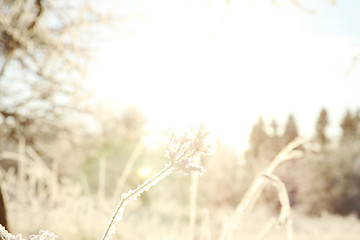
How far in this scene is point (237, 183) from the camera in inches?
561

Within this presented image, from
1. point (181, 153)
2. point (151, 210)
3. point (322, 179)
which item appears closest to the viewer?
point (181, 153)

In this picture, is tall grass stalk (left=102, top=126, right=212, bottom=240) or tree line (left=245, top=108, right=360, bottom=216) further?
tree line (left=245, top=108, right=360, bottom=216)

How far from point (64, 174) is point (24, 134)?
636 cm

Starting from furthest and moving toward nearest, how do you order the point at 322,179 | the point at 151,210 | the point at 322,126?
the point at 322,126 → the point at 322,179 → the point at 151,210

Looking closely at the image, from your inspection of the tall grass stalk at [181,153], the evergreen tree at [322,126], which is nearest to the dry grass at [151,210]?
the tall grass stalk at [181,153]

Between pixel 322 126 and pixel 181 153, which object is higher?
pixel 322 126

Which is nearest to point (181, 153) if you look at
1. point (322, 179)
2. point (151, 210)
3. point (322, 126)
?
point (151, 210)

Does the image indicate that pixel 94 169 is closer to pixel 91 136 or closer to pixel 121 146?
pixel 121 146

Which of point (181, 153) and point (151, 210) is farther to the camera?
point (151, 210)

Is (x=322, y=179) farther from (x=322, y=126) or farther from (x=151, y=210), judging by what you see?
(x=322, y=126)

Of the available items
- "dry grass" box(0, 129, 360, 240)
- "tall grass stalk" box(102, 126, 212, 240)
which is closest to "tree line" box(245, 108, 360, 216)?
"dry grass" box(0, 129, 360, 240)

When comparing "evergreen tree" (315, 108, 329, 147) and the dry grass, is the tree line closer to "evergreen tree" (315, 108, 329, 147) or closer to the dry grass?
the dry grass

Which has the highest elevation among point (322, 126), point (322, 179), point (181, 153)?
point (322, 126)

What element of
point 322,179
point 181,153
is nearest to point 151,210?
point 322,179
